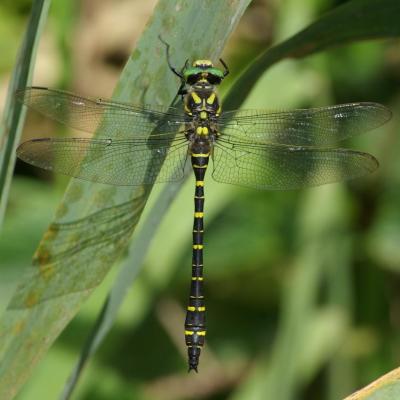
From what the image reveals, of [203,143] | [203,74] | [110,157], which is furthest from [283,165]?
[110,157]

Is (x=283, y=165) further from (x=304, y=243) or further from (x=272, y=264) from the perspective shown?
(x=272, y=264)

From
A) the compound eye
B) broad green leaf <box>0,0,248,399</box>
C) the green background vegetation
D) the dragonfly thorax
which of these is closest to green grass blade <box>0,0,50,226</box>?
broad green leaf <box>0,0,248,399</box>

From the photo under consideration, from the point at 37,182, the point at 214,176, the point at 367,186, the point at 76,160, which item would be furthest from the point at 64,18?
the point at 367,186

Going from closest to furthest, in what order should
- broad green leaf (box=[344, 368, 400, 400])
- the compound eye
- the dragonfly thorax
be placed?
broad green leaf (box=[344, 368, 400, 400]) < the compound eye < the dragonfly thorax

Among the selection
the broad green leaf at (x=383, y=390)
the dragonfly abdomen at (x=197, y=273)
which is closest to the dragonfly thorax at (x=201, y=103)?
the dragonfly abdomen at (x=197, y=273)

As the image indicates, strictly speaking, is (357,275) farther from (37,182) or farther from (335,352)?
(37,182)

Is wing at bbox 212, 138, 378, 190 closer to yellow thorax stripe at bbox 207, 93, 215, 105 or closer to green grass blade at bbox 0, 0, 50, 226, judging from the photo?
yellow thorax stripe at bbox 207, 93, 215, 105

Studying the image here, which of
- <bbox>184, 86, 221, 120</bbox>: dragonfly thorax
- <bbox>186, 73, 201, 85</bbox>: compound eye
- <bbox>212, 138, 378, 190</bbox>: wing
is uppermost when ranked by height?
<bbox>184, 86, 221, 120</bbox>: dragonfly thorax

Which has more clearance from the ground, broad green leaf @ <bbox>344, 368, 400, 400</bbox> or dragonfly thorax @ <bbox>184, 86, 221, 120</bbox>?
dragonfly thorax @ <bbox>184, 86, 221, 120</bbox>
